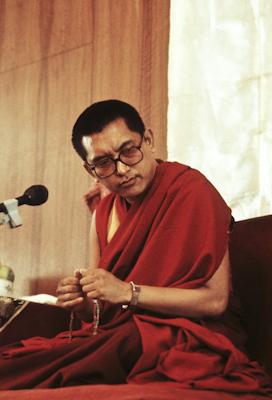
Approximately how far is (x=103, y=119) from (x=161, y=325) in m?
0.61

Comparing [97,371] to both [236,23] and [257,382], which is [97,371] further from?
[236,23]

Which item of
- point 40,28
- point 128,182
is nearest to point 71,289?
point 128,182

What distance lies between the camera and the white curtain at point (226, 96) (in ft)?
7.43

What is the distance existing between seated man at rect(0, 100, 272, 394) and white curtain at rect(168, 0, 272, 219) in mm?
500

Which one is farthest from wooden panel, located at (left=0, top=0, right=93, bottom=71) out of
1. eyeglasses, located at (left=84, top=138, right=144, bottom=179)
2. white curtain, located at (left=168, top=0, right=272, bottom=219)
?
eyeglasses, located at (left=84, top=138, right=144, bottom=179)

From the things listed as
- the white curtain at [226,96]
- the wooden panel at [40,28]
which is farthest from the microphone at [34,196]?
the wooden panel at [40,28]

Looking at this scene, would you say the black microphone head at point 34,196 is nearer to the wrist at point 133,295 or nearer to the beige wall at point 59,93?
the wrist at point 133,295

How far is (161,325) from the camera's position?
1504mm

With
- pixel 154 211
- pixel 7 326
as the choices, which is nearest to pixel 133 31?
pixel 154 211

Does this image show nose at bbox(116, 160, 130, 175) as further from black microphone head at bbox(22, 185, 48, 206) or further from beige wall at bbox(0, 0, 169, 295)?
beige wall at bbox(0, 0, 169, 295)

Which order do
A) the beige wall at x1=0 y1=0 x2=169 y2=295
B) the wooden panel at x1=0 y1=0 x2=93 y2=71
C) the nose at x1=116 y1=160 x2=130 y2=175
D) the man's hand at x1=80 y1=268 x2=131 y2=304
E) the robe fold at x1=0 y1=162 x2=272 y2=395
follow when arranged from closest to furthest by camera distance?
1. the robe fold at x1=0 y1=162 x2=272 y2=395
2. the man's hand at x1=80 y1=268 x2=131 y2=304
3. the nose at x1=116 y1=160 x2=130 y2=175
4. the beige wall at x1=0 y1=0 x2=169 y2=295
5. the wooden panel at x1=0 y1=0 x2=93 y2=71

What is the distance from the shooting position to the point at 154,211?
5.78 ft

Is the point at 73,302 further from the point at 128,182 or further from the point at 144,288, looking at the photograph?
the point at 128,182

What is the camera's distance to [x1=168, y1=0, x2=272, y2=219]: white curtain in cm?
227
